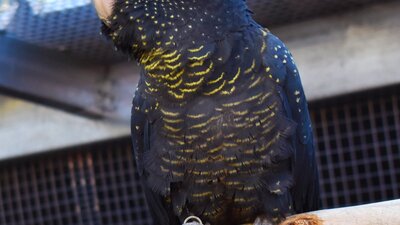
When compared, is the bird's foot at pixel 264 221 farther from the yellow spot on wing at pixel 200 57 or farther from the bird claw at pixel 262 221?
the yellow spot on wing at pixel 200 57

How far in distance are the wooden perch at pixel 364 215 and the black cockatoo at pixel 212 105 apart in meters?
0.31

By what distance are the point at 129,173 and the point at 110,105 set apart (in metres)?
0.34

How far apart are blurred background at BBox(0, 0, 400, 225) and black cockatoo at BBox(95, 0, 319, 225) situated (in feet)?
2.36

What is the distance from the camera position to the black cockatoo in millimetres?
2168

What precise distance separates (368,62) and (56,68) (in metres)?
1.37

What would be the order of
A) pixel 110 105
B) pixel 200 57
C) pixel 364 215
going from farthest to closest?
pixel 110 105 → pixel 200 57 → pixel 364 215

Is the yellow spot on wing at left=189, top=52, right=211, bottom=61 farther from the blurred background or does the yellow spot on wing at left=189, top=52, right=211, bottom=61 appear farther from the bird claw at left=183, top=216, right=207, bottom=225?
the blurred background

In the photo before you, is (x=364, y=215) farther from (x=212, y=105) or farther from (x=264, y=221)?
(x=212, y=105)

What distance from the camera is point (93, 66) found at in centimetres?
332

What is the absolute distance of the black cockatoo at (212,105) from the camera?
217 centimetres

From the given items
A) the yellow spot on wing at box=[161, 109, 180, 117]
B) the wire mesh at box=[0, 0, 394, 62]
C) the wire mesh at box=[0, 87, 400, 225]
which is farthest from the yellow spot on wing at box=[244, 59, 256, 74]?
the wire mesh at box=[0, 87, 400, 225]

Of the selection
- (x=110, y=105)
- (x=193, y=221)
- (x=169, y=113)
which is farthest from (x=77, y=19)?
(x=193, y=221)

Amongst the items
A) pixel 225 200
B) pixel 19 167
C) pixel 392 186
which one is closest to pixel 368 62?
pixel 392 186

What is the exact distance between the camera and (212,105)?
2.17 m
